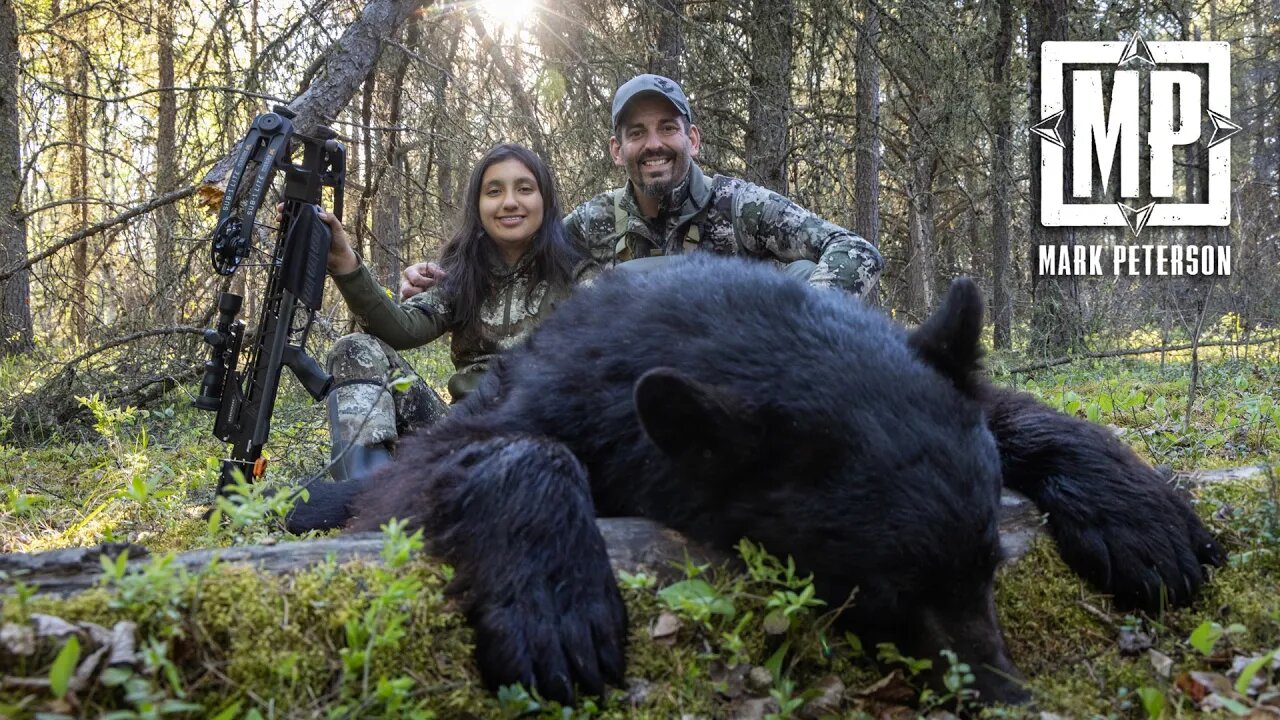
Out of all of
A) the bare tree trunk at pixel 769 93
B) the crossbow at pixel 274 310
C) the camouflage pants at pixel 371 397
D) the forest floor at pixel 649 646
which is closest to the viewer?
the forest floor at pixel 649 646

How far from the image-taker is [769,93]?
7.46 meters

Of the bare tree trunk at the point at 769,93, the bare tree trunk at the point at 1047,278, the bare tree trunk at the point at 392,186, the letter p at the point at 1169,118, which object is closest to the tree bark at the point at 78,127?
the bare tree trunk at the point at 392,186

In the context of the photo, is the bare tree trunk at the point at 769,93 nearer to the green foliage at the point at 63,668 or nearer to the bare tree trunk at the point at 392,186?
the bare tree trunk at the point at 392,186

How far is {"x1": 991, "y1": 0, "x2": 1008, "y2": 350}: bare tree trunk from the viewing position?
25.5 ft

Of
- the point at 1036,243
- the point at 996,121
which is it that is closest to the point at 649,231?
the point at 996,121

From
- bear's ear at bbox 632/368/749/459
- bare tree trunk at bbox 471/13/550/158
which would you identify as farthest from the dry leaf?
bare tree trunk at bbox 471/13/550/158

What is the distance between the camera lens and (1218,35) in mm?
14797

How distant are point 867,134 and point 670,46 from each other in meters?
2.15

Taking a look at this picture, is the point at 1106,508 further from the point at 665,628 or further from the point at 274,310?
the point at 274,310

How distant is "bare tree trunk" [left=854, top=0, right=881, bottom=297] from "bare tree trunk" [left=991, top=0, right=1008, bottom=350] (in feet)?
3.58

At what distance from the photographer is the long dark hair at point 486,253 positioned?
17.7 ft

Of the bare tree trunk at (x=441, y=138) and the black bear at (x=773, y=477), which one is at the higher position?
the bare tree trunk at (x=441, y=138)

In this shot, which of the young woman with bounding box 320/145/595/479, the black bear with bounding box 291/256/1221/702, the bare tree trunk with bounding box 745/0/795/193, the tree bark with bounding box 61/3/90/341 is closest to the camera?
the black bear with bounding box 291/256/1221/702

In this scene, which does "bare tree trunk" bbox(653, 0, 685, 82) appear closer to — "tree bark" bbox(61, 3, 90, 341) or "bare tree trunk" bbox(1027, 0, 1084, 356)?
"tree bark" bbox(61, 3, 90, 341)
